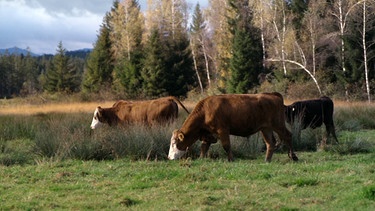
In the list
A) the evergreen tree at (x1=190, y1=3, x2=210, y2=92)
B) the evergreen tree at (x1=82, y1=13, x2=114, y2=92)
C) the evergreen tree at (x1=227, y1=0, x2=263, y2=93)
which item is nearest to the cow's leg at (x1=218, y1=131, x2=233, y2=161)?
the evergreen tree at (x1=227, y1=0, x2=263, y2=93)

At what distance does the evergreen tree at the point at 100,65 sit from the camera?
60750 millimetres

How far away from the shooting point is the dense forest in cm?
4331

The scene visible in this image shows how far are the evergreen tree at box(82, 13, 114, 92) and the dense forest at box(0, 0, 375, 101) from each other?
116mm

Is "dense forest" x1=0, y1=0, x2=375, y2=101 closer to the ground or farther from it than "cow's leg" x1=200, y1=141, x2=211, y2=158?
farther from it

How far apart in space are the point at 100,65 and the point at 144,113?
150 ft

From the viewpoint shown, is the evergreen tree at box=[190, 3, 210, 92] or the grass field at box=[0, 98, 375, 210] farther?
the evergreen tree at box=[190, 3, 210, 92]

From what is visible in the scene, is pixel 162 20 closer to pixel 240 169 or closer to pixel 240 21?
pixel 240 21

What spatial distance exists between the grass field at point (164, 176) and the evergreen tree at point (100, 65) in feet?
153

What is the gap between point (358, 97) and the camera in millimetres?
41375

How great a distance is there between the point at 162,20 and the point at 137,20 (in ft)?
9.38

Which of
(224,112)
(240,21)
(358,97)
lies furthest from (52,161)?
(240,21)

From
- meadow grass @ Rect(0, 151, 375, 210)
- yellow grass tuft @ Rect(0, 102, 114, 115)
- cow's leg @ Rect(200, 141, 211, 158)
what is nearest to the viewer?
meadow grass @ Rect(0, 151, 375, 210)

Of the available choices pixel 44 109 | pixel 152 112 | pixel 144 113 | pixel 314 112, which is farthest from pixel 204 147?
pixel 44 109

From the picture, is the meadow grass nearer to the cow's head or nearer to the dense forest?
the cow's head
